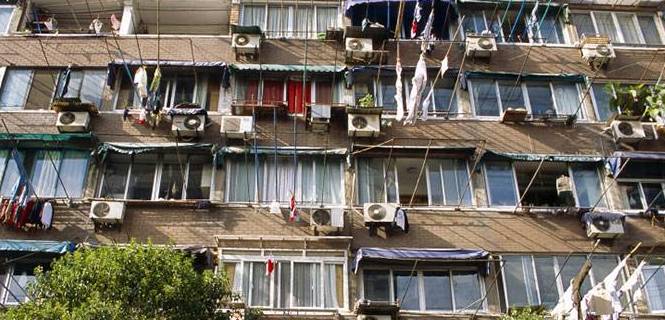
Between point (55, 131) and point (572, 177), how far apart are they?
12841 mm

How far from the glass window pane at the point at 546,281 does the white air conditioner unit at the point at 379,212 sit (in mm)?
3416

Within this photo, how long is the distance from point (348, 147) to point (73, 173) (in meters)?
6.64

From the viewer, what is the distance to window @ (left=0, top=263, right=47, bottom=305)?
54.7ft

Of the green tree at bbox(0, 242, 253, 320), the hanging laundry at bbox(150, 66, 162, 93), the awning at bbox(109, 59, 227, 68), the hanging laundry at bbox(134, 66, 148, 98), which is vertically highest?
the awning at bbox(109, 59, 227, 68)

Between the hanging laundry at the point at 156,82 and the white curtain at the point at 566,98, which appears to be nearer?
the hanging laundry at the point at 156,82

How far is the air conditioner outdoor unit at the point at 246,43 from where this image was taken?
20891 millimetres

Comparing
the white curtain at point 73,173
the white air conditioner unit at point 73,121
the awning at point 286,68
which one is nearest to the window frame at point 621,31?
the awning at point 286,68

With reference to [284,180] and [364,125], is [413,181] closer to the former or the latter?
[364,125]

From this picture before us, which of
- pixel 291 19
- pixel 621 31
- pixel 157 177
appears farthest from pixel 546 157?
pixel 157 177

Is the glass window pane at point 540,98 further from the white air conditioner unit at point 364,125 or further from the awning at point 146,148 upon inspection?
the awning at point 146,148

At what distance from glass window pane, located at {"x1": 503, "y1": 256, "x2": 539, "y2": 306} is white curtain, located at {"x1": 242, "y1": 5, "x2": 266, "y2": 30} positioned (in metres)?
9.69

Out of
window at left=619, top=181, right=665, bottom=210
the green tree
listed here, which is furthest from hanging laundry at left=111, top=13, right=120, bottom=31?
window at left=619, top=181, right=665, bottom=210

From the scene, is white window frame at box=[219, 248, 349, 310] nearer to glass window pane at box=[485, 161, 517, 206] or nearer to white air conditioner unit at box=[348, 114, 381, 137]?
white air conditioner unit at box=[348, 114, 381, 137]

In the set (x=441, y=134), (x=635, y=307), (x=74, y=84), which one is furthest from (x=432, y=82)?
(x=74, y=84)
